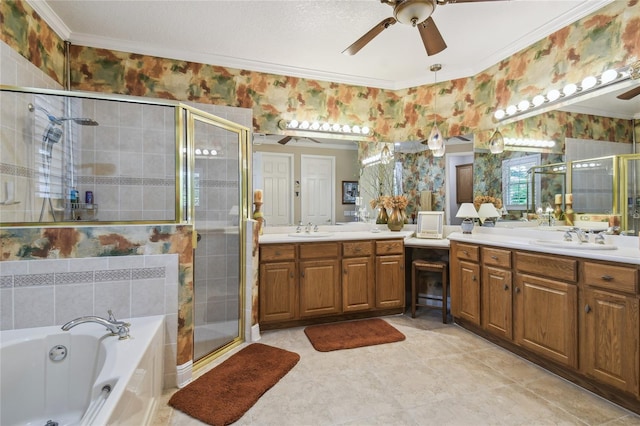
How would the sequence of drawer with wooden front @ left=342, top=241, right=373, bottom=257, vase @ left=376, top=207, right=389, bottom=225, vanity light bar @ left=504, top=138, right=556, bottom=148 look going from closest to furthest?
vanity light bar @ left=504, top=138, right=556, bottom=148 < drawer with wooden front @ left=342, top=241, right=373, bottom=257 < vase @ left=376, top=207, right=389, bottom=225

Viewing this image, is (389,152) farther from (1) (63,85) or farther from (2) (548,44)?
(1) (63,85)

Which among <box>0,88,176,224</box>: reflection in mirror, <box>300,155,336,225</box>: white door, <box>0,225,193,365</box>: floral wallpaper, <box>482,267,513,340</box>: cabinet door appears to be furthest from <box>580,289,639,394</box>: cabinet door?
<box>0,88,176,224</box>: reflection in mirror

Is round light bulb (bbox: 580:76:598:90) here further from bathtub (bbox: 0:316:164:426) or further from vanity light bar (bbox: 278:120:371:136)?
bathtub (bbox: 0:316:164:426)

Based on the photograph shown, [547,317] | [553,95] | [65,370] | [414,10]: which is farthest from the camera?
[553,95]

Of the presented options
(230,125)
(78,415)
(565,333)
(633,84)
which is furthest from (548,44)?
(78,415)

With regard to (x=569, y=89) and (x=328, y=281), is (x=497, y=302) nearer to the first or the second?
(x=328, y=281)

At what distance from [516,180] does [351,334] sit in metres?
2.20

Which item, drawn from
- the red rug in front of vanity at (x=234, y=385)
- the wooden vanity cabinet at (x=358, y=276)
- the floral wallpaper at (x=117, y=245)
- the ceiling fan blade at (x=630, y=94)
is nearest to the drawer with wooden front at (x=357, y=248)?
the wooden vanity cabinet at (x=358, y=276)

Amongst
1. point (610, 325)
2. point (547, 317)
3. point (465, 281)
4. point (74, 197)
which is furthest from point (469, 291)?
point (74, 197)

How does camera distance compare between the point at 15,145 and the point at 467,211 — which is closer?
the point at 15,145

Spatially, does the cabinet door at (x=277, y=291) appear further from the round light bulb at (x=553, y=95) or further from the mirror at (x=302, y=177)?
the round light bulb at (x=553, y=95)

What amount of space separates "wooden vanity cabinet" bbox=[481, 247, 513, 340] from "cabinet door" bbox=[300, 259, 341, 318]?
1.32m

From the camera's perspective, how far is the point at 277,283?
9.63 feet

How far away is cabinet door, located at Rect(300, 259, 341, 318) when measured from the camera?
3014mm
